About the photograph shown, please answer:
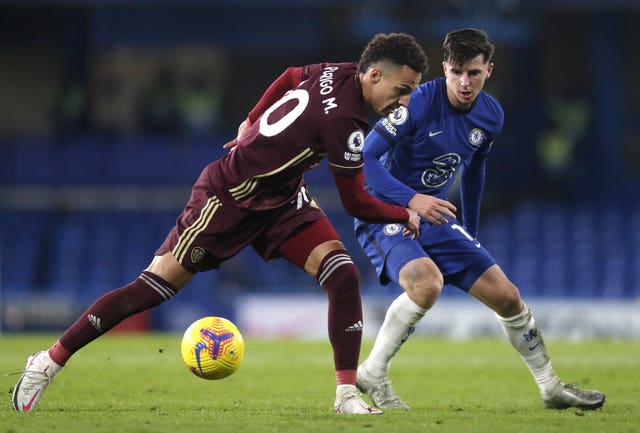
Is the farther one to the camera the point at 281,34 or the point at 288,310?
the point at 281,34

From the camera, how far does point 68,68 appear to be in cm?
2325

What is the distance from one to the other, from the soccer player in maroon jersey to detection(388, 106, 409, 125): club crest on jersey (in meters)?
0.63

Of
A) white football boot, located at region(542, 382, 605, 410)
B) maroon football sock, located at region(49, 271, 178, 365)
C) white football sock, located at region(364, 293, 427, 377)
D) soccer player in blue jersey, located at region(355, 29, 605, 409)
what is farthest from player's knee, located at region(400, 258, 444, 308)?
maroon football sock, located at region(49, 271, 178, 365)

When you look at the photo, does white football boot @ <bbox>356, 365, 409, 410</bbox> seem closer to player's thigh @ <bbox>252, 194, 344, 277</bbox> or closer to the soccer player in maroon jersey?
the soccer player in maroon jersey

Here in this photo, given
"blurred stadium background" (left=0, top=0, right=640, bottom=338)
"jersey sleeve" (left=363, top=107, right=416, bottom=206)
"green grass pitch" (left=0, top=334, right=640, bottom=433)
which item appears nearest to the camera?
"green grass pitch" (left=0, top=334, right=640, bottom=433)

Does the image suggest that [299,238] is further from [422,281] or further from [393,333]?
[393,333]

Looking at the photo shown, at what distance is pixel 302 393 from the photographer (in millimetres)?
8438

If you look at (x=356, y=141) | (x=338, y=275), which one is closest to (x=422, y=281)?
(x=338, y=275)

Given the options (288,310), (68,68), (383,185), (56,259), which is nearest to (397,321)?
(383,185)

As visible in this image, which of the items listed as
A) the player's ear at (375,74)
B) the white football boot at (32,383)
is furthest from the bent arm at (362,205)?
the white football boot at (32,383)

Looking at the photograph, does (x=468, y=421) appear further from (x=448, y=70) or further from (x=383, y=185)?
(x=448, y=70)

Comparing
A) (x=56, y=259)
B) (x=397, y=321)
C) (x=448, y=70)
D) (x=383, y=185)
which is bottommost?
(x=56, y=259)

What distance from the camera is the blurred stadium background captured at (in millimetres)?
19250

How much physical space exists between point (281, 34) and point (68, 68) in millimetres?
4577
